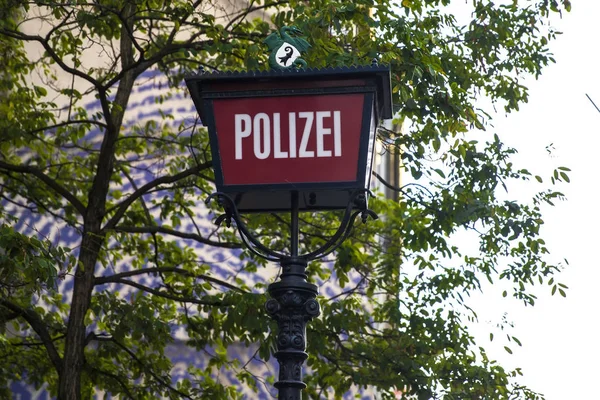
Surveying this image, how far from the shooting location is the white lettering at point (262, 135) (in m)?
4.80

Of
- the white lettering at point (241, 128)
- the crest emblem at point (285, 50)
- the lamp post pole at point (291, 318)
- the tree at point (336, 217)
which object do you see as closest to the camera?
the lamp post pole at point (291, 318)

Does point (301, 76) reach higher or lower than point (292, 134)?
higher

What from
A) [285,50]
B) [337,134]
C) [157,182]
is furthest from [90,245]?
[337,134]

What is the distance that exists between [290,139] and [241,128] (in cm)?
25

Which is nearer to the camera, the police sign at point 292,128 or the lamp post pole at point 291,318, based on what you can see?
the lamp post pole at point 291,318

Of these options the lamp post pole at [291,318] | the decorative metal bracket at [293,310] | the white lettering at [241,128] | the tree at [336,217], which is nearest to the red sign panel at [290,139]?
the white lettering at [241,128]

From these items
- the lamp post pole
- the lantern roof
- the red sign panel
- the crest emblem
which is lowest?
the lamp post pole

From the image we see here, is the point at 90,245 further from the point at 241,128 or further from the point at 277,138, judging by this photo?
the point at 277,138

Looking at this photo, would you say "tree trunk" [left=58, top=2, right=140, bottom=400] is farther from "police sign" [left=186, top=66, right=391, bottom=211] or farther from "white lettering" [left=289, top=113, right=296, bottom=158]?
"white lettering" [left=289, top=113, right=296, bottom=158]

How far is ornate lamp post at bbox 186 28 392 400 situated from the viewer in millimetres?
4750

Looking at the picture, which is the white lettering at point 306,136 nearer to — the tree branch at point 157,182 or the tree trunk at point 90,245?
the tree trunk at point 90,245

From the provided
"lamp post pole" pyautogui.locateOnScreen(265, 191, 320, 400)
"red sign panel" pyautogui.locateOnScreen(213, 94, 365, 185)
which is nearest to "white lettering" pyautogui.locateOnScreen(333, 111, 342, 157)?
"red sign panel" pyautogui.locateOnScreen(213, 94, 365, 185)

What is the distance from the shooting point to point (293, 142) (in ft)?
15.7

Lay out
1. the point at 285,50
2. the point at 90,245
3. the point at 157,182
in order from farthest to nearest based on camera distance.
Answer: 1. the point at 157,182
2. the point at 90,245
3. the point at 285,50
